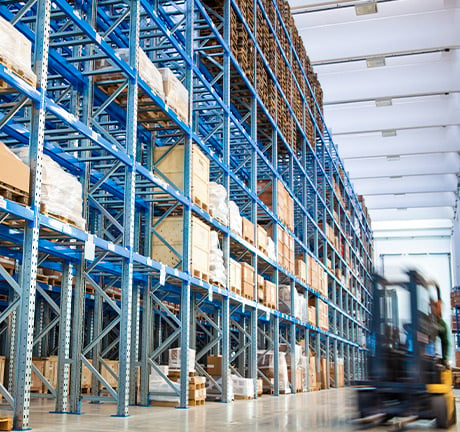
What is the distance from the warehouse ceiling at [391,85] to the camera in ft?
71.2

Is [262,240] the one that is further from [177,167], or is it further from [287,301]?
[177,167]

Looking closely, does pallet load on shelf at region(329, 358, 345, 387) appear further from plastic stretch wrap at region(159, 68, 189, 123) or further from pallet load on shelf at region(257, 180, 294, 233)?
plastic stretch wrap at region(159, 68, 189, 123)

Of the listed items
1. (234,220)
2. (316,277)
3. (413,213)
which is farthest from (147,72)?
(413,213)

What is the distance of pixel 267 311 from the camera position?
15.0m

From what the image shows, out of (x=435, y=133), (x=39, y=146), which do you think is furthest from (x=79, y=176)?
(x=435, y=133)

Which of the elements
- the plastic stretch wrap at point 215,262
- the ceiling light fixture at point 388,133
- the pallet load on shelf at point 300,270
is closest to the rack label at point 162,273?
the plastic stretch wrap at point 215,262

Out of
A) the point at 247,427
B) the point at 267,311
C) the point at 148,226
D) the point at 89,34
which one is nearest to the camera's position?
the point at 247,427

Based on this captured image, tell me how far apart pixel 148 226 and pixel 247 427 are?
4.43 m

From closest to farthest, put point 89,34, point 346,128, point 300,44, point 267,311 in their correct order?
point 89,34 < point 267,311 < point 300,44 < point 346,128

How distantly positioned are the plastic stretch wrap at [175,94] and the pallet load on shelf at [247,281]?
3.88 metres

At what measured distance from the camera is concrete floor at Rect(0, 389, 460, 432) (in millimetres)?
7062

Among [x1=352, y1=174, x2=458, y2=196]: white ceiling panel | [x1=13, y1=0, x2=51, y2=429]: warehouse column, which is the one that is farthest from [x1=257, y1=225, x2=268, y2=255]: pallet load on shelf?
[x1=352, y1=174, x2=458, y2=196]: white ceiling panel

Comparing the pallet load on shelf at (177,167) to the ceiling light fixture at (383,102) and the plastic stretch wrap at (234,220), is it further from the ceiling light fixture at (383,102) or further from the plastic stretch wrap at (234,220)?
the ceiling light fixture at (383,102)

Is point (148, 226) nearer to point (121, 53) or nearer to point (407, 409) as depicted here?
point (121, 53)
